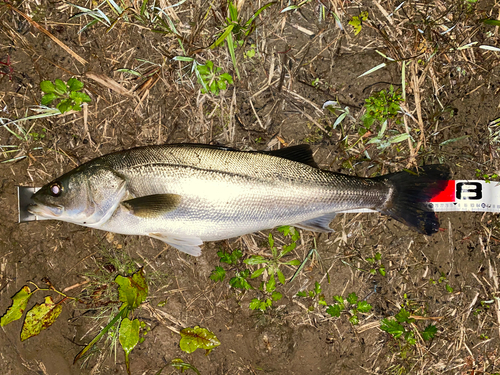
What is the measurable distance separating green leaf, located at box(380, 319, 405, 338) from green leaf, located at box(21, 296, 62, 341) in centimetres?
368

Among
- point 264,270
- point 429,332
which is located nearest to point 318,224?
point 264,270

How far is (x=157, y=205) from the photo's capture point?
2738 millimetres

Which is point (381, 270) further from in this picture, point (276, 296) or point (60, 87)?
point (60, 87)

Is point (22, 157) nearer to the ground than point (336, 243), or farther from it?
farther from it

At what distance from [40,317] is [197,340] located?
176 centimetres

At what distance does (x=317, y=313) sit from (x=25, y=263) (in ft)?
11.1

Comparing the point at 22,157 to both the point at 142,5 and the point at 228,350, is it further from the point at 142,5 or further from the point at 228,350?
the point at 228,350

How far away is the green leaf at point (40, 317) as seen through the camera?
3.26 m

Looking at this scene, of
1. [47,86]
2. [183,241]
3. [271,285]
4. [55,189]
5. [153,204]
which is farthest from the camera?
[271,285]

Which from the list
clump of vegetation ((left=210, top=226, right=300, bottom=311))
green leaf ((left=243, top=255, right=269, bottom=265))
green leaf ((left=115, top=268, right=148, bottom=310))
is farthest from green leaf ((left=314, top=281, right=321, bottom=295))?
green leaf ((left=115, top=268, right=148, bottom=310))

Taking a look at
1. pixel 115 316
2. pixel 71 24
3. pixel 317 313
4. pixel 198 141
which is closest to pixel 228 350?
pixel 317 313

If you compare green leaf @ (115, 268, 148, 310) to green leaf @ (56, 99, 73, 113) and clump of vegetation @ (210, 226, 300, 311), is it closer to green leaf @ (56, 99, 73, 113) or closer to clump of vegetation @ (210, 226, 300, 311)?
clump of vegetation @ (210, 226, 300, 311)

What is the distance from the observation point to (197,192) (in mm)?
2764

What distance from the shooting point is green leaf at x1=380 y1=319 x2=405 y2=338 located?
329 centimetres
